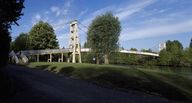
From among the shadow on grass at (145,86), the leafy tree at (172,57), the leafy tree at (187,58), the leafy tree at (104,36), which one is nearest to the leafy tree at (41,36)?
the leafy tree at (104,36)

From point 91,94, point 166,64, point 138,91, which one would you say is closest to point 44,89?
point 91,94

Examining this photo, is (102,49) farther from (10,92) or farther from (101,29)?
(10,92)

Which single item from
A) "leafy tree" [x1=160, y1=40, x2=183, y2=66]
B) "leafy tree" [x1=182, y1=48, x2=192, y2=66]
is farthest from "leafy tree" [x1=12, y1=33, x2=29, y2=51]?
"leafy tree" [x1=182, y1=48, x2=192, y2=66]

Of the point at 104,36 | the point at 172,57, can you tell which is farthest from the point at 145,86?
the point at 172,57

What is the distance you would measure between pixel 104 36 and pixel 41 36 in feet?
81.8

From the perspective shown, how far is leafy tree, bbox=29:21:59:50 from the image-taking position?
315 feet

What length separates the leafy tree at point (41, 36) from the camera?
95938 mm

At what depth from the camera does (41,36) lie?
95.0 metres

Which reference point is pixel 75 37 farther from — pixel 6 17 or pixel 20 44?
pixel 6 17

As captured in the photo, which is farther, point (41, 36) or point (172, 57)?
point (172, 57)

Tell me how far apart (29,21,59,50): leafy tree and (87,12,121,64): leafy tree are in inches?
860

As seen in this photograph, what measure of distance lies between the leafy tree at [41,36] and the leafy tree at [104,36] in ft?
71.7

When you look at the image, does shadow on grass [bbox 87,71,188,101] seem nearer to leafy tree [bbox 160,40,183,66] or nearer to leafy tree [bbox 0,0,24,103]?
leafy tree [bbox 0,0,24,103]

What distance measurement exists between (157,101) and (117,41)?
59.5 metres
